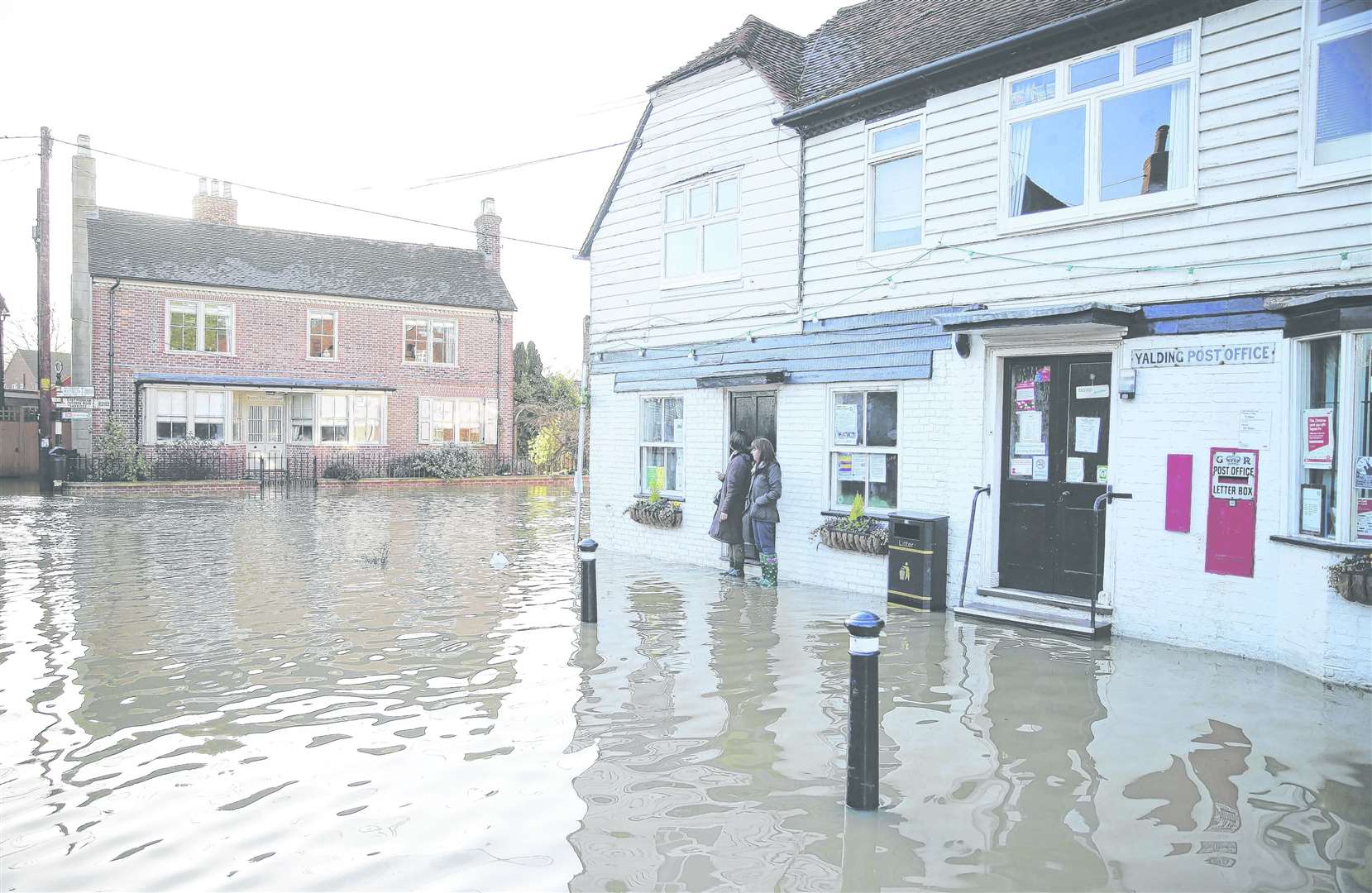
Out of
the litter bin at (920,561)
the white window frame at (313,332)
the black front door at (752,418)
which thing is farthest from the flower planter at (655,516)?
the white window frame at (313,332)

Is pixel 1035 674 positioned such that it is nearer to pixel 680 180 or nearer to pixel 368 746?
pixel 368 746

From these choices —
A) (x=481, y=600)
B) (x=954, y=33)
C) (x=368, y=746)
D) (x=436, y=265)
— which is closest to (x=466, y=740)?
(x=368, y=746)

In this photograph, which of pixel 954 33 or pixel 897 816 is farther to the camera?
pixel 954 33

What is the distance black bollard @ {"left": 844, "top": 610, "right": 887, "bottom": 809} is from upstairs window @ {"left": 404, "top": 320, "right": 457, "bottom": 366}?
110ft

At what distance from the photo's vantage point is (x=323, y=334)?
3466 cm

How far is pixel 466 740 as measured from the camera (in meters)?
5.96

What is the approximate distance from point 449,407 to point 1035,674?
3197 centimetres

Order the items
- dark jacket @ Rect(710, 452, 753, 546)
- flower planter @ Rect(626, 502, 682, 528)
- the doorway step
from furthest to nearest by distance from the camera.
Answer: flower planter @ Rect(626, 502, 682, 528) < dark jacket @ Rect(710, 452, 753, 546) < the doorway step

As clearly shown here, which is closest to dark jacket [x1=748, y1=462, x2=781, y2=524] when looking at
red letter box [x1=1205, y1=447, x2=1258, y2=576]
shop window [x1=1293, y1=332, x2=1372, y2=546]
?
red letter box [x1=1205, y1=447, x2=1258, y2=576]

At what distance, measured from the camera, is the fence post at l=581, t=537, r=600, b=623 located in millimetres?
9070

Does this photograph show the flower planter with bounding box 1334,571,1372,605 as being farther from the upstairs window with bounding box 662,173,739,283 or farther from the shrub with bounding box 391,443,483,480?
the shrub with bounding box 391,443,483,480

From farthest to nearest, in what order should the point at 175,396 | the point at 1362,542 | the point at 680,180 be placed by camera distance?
1. the point at 175,396
2. the point at 680,180
3. the point at 1362,542

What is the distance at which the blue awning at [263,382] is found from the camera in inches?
1220

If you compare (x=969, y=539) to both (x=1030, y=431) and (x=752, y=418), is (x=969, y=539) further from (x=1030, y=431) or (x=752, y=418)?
(x=752, y=418)
